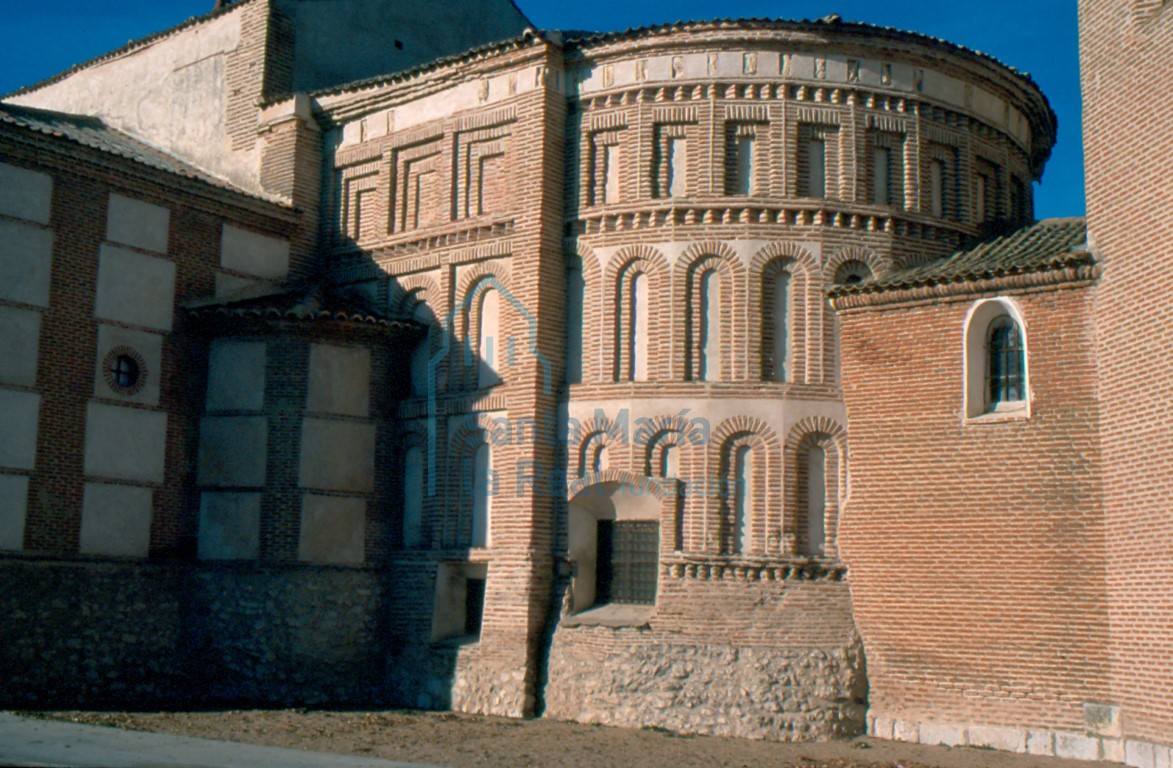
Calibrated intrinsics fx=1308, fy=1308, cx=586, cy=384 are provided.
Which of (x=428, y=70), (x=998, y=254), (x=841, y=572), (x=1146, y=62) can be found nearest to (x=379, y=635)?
(x=841, y=572)

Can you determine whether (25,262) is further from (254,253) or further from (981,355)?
(981,355)

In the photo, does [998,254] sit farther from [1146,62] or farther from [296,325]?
[296,325]

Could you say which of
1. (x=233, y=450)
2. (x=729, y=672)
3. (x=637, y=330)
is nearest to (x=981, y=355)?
(x=637, y=330)

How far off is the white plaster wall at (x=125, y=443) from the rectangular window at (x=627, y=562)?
7.50 metres

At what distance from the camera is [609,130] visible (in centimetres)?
2120

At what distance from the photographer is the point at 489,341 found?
21750 millimetres

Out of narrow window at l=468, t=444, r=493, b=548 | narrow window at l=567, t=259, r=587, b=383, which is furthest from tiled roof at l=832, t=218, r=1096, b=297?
narrow window at l=468, t=444, r=493, b=548

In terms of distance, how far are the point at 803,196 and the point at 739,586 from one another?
617 centimetres

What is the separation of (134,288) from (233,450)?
3135mm

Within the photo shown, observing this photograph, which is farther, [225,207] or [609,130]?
[225,207]

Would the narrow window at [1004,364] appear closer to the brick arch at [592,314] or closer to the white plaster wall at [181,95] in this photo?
the brick arch at [592,314]

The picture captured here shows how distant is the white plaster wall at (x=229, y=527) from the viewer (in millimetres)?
21641

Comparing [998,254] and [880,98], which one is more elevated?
[880,98]

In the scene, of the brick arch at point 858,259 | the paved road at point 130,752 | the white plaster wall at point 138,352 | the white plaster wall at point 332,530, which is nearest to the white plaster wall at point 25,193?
the white plaster wall at point 138,352
